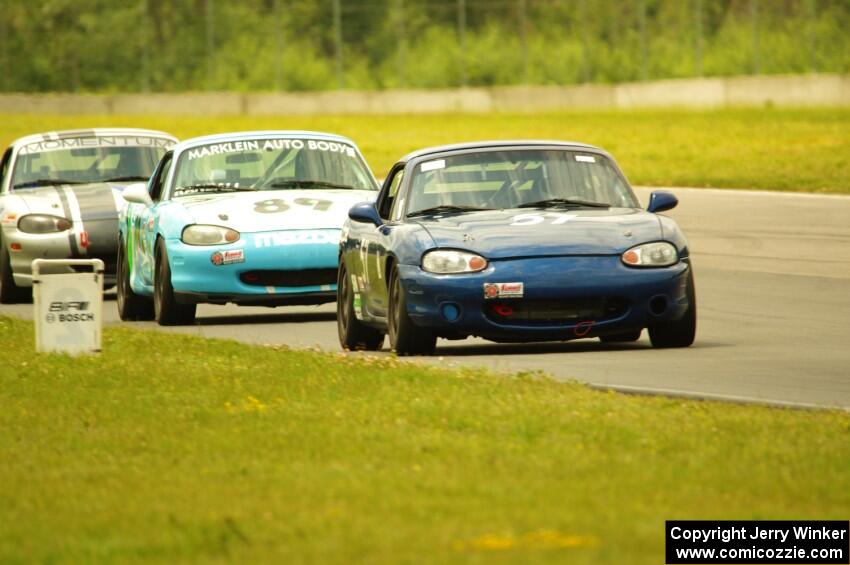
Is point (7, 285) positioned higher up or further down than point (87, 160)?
further down

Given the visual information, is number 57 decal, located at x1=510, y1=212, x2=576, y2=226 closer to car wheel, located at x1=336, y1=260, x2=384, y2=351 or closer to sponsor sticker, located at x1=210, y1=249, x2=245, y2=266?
car wheel, located at x1=336, y1=260, x2=384, y2=351

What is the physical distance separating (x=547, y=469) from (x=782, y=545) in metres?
1.64

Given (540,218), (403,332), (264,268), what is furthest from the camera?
(264,268)

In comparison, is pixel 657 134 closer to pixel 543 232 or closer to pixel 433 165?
pixel 433 165

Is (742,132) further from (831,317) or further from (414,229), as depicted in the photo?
(414,229)

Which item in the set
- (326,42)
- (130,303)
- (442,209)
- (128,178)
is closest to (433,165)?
(442,209)

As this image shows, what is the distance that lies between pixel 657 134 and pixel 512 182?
24.2m

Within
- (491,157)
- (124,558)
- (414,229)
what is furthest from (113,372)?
(124,558)

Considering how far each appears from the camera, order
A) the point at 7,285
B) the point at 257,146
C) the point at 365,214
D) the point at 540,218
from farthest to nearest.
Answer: the point at 7,285
the point at 257,146
the point at 365,214
the point at 540,218

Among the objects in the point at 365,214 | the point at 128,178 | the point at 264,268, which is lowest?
the point at 128,178

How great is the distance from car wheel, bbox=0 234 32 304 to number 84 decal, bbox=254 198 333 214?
4652 mm

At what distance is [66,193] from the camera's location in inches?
766

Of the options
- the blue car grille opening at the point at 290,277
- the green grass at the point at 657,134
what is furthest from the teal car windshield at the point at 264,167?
the green grass at the point at 657,134

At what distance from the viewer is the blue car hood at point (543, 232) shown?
39.3ft
